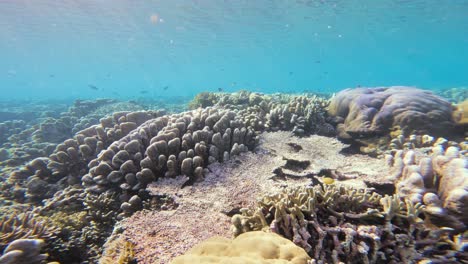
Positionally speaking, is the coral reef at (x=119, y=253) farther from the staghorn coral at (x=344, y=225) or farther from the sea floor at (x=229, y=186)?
the staghorn coral at (x=344, y=225)

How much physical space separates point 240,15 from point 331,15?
13.6 metres

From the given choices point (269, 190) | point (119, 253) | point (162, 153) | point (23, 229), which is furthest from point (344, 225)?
point (23, 229)

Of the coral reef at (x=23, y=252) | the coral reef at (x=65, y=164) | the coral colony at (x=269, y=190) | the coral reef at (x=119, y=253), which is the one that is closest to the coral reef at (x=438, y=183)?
the coral colony at (x=269, y=190)

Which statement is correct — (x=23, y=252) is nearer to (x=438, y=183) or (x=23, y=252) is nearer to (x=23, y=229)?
(x=23, y=229)

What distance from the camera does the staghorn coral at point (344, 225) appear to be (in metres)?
2.61

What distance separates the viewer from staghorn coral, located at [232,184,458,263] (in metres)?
2.61

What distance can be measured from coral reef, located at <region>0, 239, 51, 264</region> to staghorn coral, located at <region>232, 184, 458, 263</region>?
225 centimetres

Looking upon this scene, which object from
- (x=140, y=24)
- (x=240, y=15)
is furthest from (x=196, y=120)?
(x=140, y=24)

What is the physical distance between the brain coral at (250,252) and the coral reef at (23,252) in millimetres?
1853

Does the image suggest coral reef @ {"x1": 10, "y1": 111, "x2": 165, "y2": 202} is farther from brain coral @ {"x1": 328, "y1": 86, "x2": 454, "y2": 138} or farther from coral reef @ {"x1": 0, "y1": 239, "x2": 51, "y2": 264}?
brain coral @ {"x1": 328, "y1": 86, "x2": 454, "y2": 138}

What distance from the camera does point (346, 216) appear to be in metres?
2.96

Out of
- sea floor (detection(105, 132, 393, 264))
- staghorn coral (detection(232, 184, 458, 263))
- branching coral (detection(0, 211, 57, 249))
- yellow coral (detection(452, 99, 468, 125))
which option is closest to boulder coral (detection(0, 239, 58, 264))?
branching coral (detection(0, 211, 57, 249))

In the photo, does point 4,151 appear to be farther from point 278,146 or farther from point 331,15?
point 331,15

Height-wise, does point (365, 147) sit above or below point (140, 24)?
below
